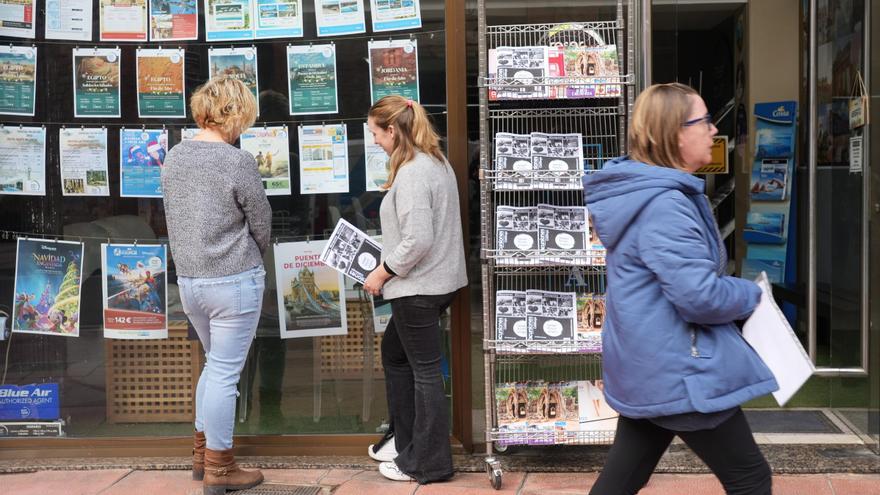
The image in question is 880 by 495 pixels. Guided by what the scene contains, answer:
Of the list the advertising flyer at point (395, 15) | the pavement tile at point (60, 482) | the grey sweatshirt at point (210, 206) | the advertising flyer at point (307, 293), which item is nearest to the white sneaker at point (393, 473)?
the advertising flyer at point (307, 293)

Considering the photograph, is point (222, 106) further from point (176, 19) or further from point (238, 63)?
point (176, 19)

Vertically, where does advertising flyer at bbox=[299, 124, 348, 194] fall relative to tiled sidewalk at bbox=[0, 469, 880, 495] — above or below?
above

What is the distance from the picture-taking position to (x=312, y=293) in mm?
4625

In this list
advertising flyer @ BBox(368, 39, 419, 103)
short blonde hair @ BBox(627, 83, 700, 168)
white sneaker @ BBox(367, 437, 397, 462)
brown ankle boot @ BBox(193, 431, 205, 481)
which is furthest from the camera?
advertising flyer @ BBox(368, 39, 419, 103)

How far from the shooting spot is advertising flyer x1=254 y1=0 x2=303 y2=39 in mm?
4535

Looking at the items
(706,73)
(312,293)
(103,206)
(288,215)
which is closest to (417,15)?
(288,215)

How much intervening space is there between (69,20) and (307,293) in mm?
1755

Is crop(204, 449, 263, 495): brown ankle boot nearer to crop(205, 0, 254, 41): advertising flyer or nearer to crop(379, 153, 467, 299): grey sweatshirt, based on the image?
crop(379, 153, 467, 299): grey sweatshirt

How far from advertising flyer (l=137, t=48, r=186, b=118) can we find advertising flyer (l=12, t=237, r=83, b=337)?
79 centimetres

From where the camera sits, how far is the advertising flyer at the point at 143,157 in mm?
4582

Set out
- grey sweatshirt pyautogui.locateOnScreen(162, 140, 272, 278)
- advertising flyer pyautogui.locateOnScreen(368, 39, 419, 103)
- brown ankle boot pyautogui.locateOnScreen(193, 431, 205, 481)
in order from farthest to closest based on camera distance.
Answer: advertising flyer pyautogui.locateOnScreen(368, 39, 419, 103) → brown ankle boot pyautogui.locateOnScreen(193, 431, 205, 481) → grey sweatshirt pyautogui.locateOnScreen(162, 140, 272, 278)

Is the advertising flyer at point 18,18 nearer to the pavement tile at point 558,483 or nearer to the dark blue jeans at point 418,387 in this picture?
the dark blue jeans at point 418,387

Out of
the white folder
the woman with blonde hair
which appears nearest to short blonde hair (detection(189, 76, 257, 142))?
the woman with blonde hair

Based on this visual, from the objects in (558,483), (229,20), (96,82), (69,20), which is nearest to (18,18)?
(69,20)
